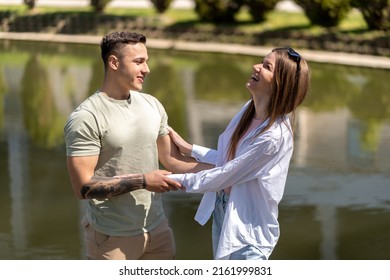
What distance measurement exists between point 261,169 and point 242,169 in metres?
0.10

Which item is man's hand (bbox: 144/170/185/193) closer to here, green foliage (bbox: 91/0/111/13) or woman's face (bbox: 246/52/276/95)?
woman's face (bbox: 246/52/276/95)

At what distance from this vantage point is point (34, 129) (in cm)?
1357

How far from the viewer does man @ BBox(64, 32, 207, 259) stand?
409 centimetres

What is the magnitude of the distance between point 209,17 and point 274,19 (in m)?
2.09

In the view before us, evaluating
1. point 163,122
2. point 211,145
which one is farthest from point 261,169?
point 211,145

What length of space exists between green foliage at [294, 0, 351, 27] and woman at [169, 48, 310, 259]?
74.0 feet

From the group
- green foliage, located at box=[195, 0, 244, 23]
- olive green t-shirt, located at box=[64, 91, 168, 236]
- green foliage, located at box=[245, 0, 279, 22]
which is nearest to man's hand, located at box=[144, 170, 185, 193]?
olive green t-shirt, located at box=[64, 91, 168, 236]

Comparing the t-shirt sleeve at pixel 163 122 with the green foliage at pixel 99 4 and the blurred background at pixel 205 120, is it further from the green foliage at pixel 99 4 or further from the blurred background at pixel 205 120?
the green foliage at pixel 99 4

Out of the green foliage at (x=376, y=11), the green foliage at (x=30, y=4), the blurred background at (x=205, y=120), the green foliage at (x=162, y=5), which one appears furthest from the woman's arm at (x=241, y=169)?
the green foliage at (x=30, y=4)

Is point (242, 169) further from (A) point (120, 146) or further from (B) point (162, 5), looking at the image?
(B) point (162, 5)

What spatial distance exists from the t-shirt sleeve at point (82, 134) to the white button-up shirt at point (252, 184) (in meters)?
0.41

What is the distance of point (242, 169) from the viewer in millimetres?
4117

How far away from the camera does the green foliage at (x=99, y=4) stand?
32.2 m

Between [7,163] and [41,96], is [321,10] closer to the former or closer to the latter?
[41,96]
